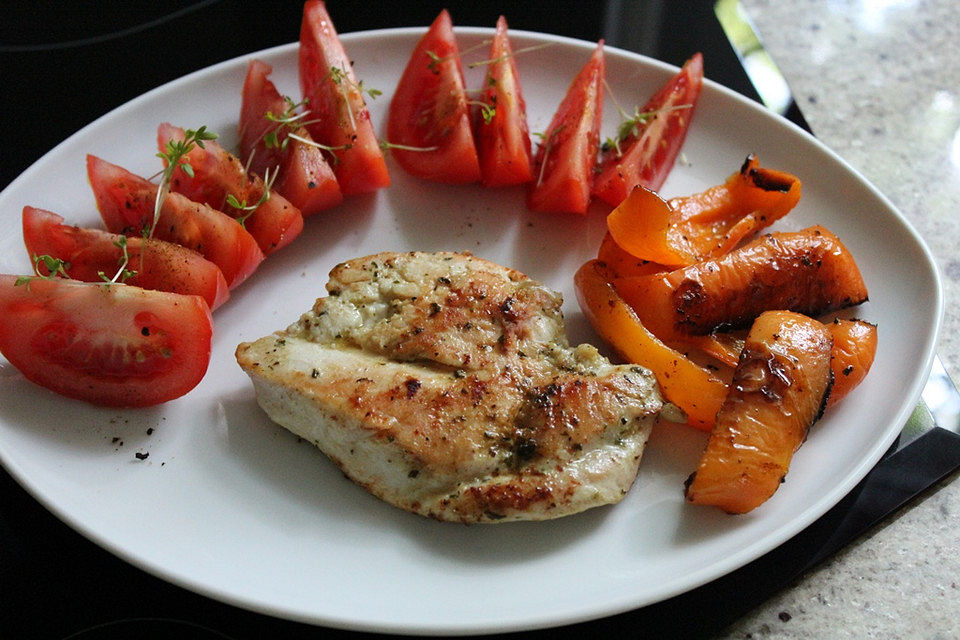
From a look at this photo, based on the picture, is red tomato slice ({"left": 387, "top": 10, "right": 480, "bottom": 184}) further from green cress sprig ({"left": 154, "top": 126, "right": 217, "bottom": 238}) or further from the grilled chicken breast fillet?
green cress sprig ({"left": 154, "top": 126, "right": 217, "bottom": 238})

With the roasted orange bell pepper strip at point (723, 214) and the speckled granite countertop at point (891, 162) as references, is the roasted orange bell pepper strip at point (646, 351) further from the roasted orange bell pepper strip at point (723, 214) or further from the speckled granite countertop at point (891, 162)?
the speckled granite countertop at point (891, 162)

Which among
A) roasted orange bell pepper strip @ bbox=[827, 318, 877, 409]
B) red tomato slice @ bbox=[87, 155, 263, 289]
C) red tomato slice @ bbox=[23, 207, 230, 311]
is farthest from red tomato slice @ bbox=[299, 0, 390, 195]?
roasted orange bell pepper strip @ bbox=[827, 318, 877, 409]

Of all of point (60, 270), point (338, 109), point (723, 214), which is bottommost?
point (723, 214)

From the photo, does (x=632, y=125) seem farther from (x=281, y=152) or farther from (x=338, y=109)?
(x=281, y=152)

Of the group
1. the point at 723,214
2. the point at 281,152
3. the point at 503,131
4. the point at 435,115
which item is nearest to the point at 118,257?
the point at 281,152

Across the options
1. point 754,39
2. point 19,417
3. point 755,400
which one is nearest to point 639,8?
point 754,39
